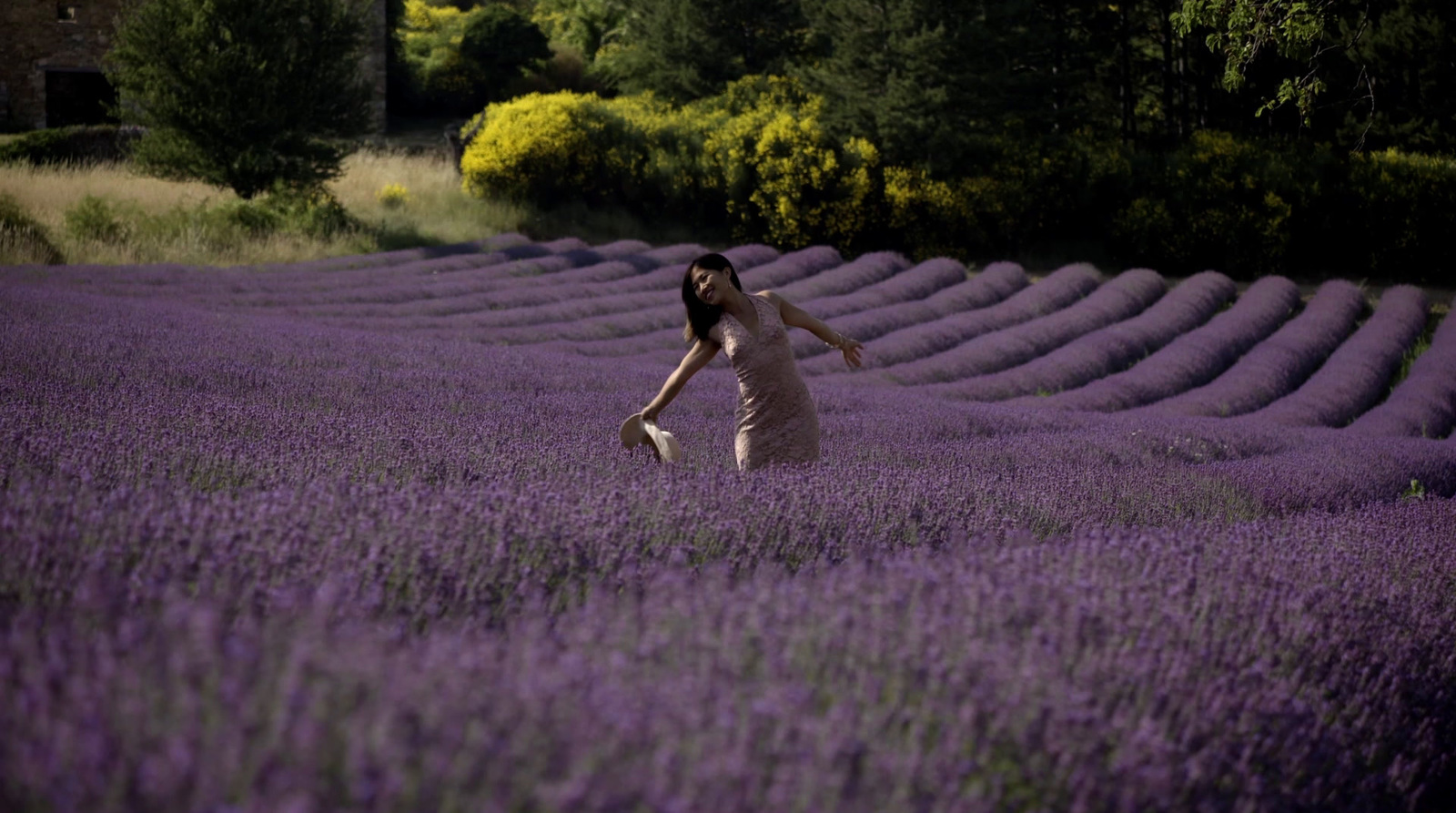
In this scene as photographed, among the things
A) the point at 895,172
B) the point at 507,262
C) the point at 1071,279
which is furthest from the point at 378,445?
the point at 895,172

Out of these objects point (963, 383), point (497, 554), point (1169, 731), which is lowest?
point (963, 383)

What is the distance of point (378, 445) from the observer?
411 cm

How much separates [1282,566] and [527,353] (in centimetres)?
713

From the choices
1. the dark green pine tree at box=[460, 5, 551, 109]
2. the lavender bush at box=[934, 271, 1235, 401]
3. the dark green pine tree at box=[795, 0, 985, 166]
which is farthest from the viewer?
the dark green pine tree at box=[460, 5, 551, 109]

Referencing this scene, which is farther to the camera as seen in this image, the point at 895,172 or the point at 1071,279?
the point at 895,172

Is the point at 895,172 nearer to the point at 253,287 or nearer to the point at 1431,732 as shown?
the point at 253,287

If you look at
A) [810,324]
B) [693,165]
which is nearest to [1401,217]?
[693,165]

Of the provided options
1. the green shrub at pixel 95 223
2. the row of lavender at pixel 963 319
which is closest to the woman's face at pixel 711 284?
the row of lavender at pixel 963 319

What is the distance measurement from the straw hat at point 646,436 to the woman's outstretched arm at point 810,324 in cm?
70

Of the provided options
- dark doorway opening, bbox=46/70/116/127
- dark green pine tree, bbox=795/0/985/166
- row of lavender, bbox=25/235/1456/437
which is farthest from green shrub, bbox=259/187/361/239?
dark doorway opening, bbox=46/70/116/127

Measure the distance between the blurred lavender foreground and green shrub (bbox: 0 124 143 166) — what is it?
1648 cm

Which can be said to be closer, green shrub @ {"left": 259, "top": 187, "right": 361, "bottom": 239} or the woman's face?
the woman's face

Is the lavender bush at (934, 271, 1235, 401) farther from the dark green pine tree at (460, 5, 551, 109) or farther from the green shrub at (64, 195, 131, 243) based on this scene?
the dark green pine tree at (460, 5, 551, 109)

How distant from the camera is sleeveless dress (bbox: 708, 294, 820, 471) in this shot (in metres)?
4.68
